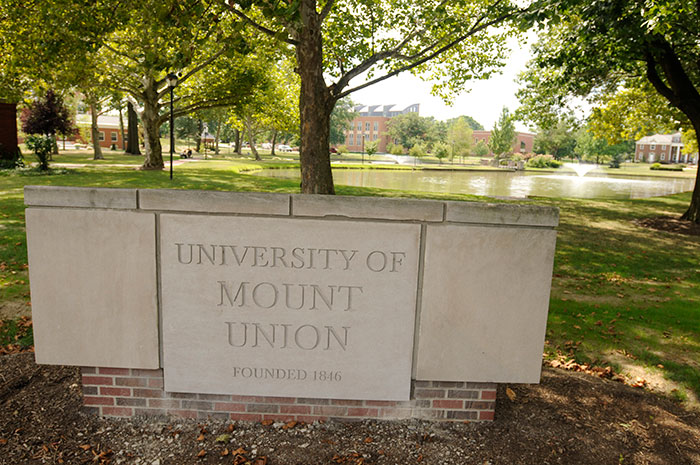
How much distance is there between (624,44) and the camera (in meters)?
10.8

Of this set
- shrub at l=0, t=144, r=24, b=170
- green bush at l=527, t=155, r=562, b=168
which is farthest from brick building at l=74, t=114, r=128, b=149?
green bush at l=527, t=155, r=562, b=168

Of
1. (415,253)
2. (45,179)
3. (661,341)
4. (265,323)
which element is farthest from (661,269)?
(45,179)

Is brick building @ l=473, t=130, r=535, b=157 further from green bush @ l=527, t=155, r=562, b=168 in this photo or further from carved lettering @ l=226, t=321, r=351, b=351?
carved lettering @ l=226, t=321, r=351, b=351

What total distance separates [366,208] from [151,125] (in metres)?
26.4

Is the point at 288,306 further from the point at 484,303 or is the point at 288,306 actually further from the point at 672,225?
the point at 672,225

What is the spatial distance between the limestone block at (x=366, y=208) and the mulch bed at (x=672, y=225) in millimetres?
13415

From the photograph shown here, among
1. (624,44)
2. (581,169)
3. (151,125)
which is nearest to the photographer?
(624,44)

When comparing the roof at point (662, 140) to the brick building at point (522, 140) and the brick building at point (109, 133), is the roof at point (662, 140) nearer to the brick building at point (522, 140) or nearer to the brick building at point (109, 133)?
the brick building at point (522, 140)

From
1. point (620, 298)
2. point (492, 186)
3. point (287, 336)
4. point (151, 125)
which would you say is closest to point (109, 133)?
point (151, 125)

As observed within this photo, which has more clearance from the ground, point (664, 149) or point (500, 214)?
point (664, 149)

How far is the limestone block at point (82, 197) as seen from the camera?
3385 millimetres

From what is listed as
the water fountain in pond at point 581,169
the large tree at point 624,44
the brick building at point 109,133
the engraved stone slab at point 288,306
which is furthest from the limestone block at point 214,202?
the brick building at point 109,133

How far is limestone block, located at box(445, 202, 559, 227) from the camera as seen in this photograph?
134 inches

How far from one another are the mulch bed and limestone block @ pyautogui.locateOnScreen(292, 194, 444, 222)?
1342cm
